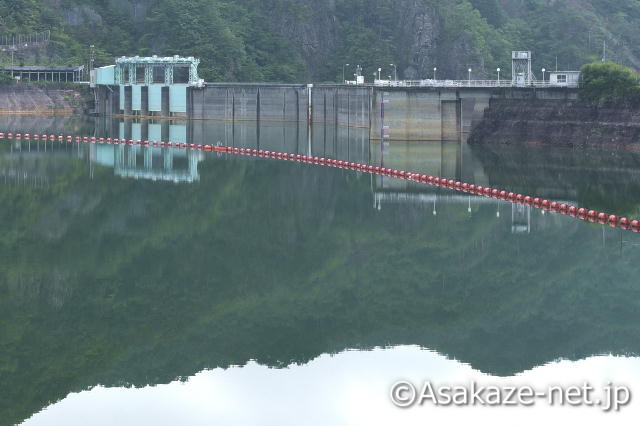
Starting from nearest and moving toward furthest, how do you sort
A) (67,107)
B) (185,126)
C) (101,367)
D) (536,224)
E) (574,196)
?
(101,367) → (536,224) → (574,196) → (185,126) → (67,107)

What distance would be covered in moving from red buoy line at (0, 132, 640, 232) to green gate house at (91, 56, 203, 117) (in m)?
50.3

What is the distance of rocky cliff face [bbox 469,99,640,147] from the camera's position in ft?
351

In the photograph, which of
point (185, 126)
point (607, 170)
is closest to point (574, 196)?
point (607, 170)

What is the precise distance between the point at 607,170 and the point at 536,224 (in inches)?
1118

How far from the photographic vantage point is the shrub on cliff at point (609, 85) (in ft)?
359

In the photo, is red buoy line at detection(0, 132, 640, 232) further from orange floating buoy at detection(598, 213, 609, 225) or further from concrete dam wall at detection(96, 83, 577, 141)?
concrete dam wall at detection(96, 83, 577, 141)

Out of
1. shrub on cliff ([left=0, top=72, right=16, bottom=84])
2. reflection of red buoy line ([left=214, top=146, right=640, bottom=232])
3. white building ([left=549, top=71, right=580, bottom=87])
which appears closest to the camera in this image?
reflection of red buoy line ([left=214, top=146, right=640, bottom=232])

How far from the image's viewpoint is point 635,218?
5997cm

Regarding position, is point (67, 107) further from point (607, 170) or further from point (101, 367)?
point (101, 367)

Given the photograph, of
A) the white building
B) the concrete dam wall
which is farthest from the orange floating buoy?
the white building

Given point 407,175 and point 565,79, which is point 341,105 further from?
point 407,175

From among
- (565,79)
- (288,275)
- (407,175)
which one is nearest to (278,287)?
(288,275)

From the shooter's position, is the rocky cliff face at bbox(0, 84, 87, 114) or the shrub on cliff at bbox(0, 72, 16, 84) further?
the shrub on cliff at bbox(0, 72, 16, 84)

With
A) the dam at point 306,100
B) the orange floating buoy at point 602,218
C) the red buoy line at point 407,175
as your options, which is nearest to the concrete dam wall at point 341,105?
the dam at point 306,100
